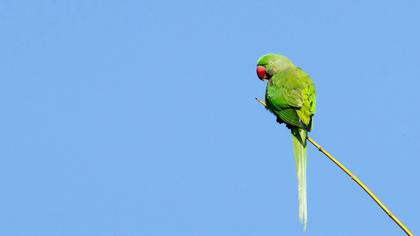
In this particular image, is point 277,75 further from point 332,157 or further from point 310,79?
point 332,157

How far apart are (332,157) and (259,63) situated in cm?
382

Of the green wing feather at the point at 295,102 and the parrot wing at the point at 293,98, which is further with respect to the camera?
the parrot wing at the point at 293,98

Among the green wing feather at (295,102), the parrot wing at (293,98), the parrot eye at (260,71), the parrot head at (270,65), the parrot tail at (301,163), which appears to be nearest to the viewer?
the parrot tail at (301,163)

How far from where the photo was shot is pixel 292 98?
5844 mm

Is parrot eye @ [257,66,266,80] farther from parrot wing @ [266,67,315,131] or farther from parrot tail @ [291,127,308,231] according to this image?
parrot tail @ [291,127,308,231]

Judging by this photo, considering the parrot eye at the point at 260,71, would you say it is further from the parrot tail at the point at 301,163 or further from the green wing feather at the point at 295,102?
the parrot tail at the point at 301,163

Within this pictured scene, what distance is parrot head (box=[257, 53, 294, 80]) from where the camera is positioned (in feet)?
21.8

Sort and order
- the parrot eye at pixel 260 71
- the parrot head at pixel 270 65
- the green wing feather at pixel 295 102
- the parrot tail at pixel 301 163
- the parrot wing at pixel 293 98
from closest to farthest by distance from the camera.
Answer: the parrot tail at pixel 301 163 < the green wing feather at pixel 295 102 < the parrot wing at pixel 293 98 < the parrot head at pixel 270 65 < the parrot eye at pixel 260 71

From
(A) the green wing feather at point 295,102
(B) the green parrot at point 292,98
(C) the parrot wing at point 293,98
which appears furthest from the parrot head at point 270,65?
(C) the parrot wing at point 293,98

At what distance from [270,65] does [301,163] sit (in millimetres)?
2063

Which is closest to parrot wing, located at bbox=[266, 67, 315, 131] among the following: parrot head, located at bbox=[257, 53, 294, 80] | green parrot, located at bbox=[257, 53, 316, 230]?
green parrot, located at bbox=[257, 53, 316, 230]

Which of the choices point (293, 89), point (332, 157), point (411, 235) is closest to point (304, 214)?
A: point (332, 157)

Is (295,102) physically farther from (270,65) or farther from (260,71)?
(260,71)

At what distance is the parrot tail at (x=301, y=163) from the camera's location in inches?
163
